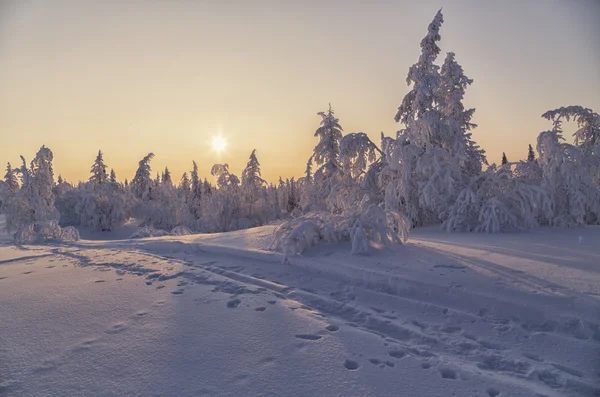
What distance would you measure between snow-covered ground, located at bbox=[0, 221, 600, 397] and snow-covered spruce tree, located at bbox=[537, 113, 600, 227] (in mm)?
4333

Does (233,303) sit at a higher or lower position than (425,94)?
lower

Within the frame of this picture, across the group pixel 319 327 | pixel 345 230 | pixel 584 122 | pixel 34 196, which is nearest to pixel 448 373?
pixel 319 327

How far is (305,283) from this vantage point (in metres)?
4.72

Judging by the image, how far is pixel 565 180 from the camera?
31.5 ft

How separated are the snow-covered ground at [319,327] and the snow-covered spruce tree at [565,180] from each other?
433 centimetres

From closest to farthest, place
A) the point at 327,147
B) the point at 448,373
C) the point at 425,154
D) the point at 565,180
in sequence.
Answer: the point at 448,373 → the point at 565,180 → the point at 425,154 → the point at 327,147

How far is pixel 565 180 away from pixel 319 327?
10.7 meters

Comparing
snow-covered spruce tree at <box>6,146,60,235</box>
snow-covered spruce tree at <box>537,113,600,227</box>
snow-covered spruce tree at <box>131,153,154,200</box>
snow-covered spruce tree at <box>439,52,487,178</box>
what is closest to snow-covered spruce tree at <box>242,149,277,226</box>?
snow-covered spruce tree at <box>131,153,154,200</box>

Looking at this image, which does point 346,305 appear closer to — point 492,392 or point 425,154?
point 492,392

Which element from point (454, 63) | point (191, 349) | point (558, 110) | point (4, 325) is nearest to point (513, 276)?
point (191, 349)

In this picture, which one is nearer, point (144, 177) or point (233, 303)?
point (233, 303)

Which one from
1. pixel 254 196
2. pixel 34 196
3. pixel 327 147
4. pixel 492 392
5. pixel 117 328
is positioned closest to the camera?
pixel 492 392

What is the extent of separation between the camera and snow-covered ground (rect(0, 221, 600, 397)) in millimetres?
A: 2266

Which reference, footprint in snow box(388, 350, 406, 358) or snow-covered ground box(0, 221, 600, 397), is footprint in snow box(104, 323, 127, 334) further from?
footprint in snow box(388, 350, 406, 358)
